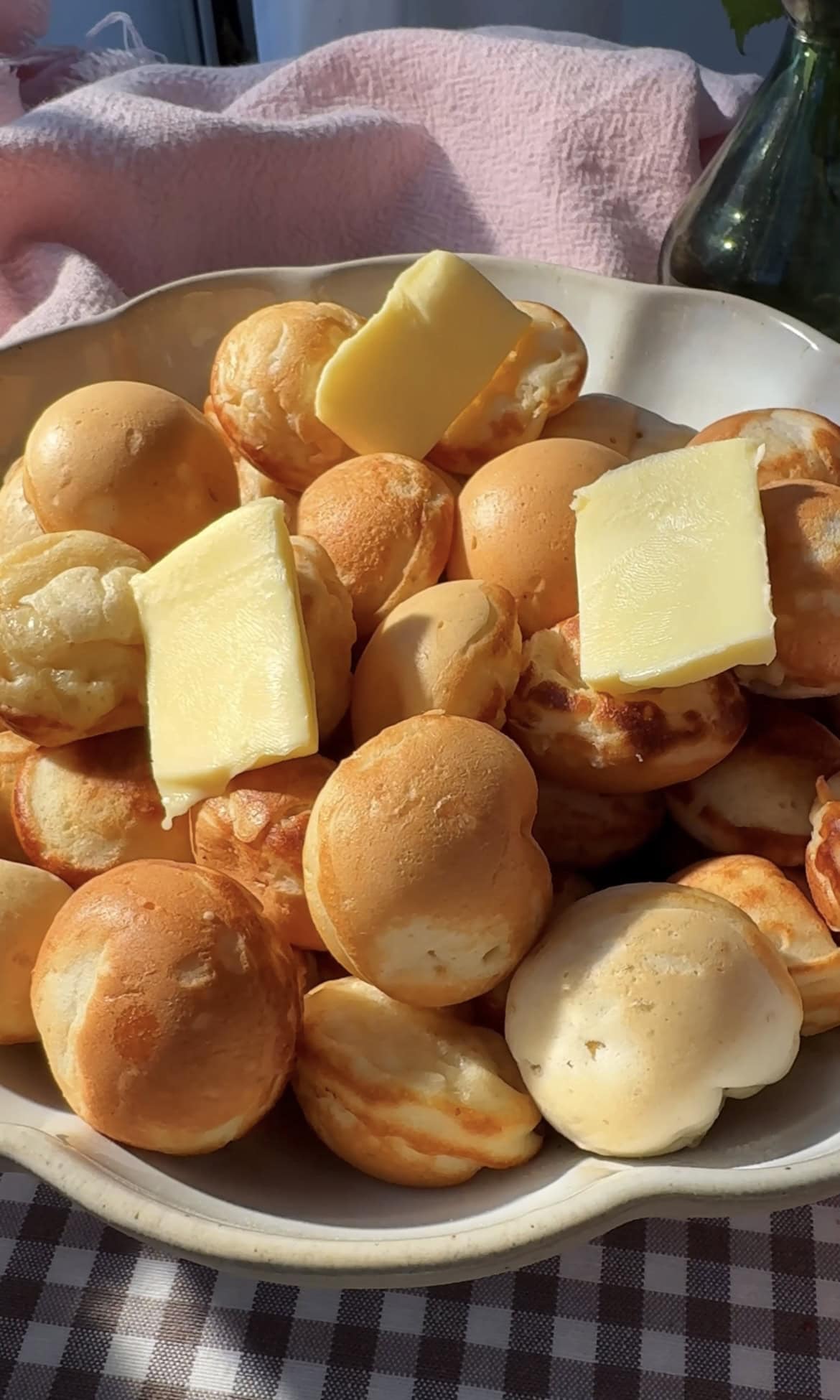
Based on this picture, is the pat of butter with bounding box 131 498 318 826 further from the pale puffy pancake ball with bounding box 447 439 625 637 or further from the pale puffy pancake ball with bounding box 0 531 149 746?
the pale puffy pancake ball with bounding box 447 439 625 637

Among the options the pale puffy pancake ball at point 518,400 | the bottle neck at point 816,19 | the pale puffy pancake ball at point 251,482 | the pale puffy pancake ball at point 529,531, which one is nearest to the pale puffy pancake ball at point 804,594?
the pale puffy pancake ball at point 529,531

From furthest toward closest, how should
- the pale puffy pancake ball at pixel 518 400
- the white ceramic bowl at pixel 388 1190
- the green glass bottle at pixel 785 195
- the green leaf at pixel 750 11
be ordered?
the green leaf at pixel 750 11
the green glass bottle at pixel 785 195
the pale puffy pancake ball at pixel 518 400
the white ceramic bowl at pixel 388 1190

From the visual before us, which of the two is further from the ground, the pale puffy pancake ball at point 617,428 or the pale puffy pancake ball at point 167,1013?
the pale puffy pancake ball at point 617,428

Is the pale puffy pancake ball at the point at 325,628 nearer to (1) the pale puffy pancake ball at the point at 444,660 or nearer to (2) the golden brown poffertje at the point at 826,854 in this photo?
(1) the pale puffy pancake ball at the point at 444,660

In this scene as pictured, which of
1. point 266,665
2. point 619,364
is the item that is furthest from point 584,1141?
point 619,364

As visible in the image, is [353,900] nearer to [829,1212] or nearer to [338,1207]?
[338,1207]

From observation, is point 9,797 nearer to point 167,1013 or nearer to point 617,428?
point 167,1013

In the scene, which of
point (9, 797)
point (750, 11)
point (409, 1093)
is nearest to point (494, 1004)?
point (409, 1093)

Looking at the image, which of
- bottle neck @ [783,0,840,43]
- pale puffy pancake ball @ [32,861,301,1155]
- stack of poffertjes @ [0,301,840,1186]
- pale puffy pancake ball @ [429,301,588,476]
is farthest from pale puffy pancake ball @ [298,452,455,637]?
bottle neck @ [783,0,840,43]

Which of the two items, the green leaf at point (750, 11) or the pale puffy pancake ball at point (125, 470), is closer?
the pale puffy pancake ball at point (125, 470)

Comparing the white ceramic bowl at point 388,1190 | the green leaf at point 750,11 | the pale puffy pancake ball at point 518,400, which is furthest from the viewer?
the green leaf at point 750,11
